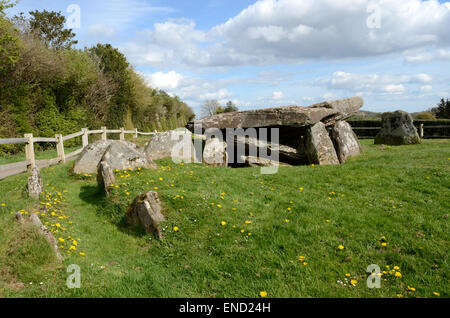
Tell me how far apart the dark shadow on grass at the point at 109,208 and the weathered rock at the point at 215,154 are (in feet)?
14.2

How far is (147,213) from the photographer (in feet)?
20.7

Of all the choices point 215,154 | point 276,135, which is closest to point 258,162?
point 276,135

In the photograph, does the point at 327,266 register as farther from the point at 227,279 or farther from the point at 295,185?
the point at 295,185

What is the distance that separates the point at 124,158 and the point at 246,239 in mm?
5866

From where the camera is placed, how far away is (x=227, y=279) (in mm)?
4730

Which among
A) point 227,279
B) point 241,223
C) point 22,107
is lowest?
point 227,279

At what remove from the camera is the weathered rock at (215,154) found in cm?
1199

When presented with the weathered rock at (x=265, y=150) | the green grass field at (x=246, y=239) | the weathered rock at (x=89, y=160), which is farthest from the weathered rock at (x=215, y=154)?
the weathered rock at (x=89, y=160)

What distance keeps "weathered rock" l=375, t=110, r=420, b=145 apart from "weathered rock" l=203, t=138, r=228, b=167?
34.0ft

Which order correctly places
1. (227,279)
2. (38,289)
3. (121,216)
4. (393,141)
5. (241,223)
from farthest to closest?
(393,141)
(121,216)
(241,223)
(227,279)
(38,289)

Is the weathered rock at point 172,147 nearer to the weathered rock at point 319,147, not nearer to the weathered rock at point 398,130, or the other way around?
the weathered rock at point 319,147

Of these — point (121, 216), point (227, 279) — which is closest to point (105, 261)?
point (121, 216)

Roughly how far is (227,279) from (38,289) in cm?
271

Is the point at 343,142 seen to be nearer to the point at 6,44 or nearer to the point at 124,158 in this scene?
the point at 124,158
